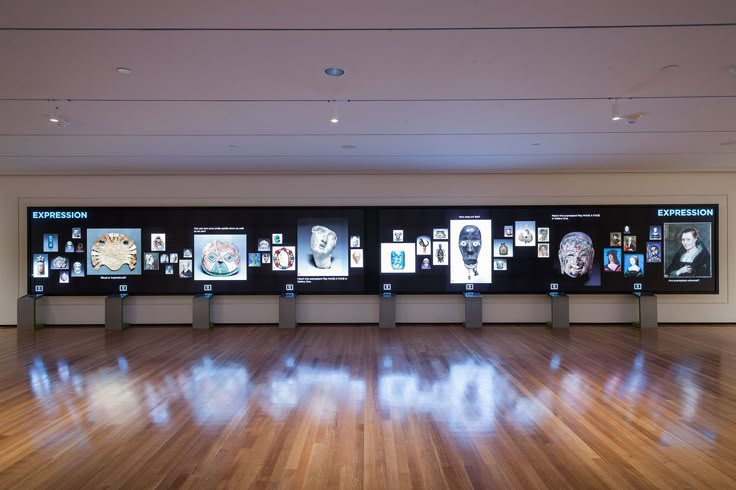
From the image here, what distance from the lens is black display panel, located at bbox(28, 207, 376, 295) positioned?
854cm

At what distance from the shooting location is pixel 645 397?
14.5 feet

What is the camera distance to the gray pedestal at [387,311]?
8.48 m

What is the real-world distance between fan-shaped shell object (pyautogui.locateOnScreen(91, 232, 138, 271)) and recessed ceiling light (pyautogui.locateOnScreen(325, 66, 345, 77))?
6781 mm

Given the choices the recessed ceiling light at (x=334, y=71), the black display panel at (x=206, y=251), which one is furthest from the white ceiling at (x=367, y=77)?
the black display panel at (x=206, y=251)

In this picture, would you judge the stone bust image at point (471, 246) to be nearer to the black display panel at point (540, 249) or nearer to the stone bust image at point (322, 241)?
the black display panel at point (540, 249)

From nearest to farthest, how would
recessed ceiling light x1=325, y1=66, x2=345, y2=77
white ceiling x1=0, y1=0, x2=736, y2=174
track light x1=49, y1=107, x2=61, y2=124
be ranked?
white ceiling x1=0, y1=0, x2=736, y2=174 < recessed ceiling light x1=325, y1=66, x2=345, y2=77 < track light x1=49, y1=107, x2=61, y2=124

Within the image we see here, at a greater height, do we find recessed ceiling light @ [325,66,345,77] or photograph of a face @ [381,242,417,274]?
recessed ceiling light @ [325,66,345,77]

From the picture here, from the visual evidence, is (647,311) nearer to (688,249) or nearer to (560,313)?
(688,249)

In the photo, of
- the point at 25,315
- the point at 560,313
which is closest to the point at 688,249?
the point at 560,313

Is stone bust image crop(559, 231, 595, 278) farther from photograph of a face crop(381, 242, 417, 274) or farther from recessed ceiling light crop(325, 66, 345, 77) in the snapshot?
recessed ceiling light crop(325, 66, 345, 77)

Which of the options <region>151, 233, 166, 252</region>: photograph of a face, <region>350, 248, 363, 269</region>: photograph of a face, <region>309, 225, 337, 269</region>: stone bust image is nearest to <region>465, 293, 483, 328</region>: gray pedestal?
<region>350, 248, 363, 269</region>: photograph of a face

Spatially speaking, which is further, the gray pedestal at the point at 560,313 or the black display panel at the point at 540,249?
the black display panel at the point at 540,249

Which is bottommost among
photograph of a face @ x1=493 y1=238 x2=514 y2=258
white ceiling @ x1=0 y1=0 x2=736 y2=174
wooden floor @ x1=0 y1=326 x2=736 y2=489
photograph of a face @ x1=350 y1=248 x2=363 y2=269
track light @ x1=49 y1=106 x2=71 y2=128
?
wooden floor @ x1=0 y1=326 x2=736 y2=489

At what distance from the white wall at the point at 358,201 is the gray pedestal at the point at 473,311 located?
1.19 ft
